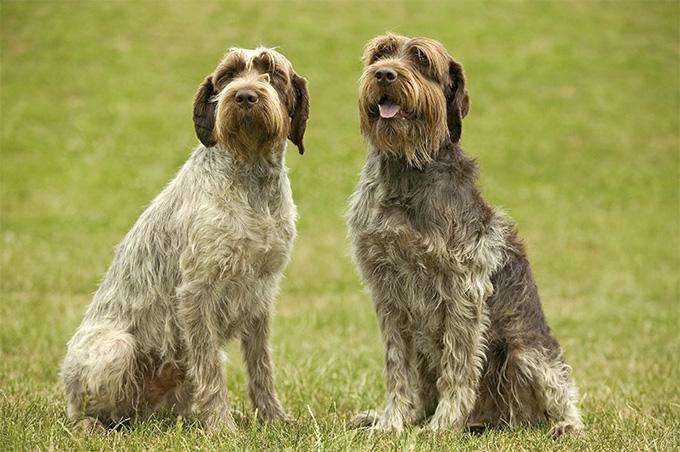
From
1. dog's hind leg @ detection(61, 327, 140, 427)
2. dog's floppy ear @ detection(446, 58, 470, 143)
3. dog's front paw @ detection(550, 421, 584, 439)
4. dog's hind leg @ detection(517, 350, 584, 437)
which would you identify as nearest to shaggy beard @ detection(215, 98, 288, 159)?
dog's floppy ear @ detection(446, 58, 470, 143)

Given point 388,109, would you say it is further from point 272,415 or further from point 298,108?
point 272,415

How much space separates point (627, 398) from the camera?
24.1ft

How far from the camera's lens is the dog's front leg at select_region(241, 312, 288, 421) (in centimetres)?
629

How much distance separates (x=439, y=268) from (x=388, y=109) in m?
1.01

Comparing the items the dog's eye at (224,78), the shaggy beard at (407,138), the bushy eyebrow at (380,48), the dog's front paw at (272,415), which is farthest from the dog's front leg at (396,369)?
the dog's eye at (224,78)

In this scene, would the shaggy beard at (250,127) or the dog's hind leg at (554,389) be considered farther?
the dog's hind leg at (554,389)

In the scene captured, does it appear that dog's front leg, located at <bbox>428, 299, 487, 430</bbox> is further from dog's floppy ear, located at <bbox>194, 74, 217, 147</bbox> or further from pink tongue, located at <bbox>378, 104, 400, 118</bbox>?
dog's floppy ear, located at <bbox>194, 74, 217, 147</bbox>

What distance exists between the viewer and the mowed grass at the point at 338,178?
22.8 feet

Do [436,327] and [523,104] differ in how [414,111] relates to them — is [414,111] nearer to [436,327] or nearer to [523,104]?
[436,327]

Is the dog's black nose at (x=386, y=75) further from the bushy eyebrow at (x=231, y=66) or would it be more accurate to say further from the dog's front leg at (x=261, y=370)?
the dog's front leg at (x=261, y=370)

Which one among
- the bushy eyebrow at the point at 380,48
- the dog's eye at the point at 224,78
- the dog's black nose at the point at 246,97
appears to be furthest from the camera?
the dog's eye at the point at 224,78

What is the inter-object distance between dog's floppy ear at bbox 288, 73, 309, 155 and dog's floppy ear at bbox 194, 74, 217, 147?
0.50 meters

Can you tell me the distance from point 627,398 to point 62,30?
2324 centimetres

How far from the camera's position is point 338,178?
20109 mm
